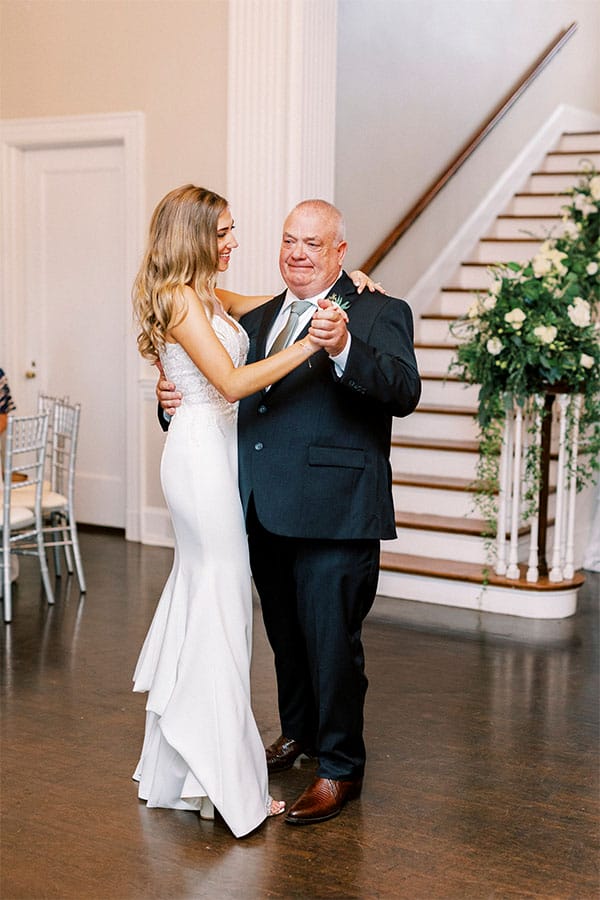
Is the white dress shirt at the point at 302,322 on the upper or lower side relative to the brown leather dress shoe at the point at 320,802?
upper

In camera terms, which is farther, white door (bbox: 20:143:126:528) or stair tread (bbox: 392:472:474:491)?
white door (bbox: 20:143:126:528)

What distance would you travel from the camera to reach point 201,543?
3.36m

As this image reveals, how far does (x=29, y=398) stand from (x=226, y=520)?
5.16 metres

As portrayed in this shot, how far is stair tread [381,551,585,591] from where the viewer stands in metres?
5.80

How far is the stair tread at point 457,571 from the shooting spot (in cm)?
580

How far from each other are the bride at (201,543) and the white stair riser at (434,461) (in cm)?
337

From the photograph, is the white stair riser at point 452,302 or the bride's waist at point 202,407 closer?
the bride's waist at point 202,407

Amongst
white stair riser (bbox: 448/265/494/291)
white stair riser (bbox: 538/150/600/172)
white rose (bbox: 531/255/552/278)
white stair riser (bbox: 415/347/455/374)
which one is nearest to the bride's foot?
white rose (bbox: 531/255/552/278)

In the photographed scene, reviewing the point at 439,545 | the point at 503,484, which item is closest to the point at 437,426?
the point at 439,545

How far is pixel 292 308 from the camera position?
339 cm

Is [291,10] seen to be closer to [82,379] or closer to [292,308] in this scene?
[82,379]

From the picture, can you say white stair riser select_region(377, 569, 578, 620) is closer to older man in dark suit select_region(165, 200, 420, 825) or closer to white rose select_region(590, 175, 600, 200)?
older man in dark suit select_region(165, 200, 420, 825)

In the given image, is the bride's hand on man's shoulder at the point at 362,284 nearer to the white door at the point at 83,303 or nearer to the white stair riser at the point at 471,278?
the white door at the point at 83,303

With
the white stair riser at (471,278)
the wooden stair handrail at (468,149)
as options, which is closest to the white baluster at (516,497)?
the wooden stair handrail at (468,149)
